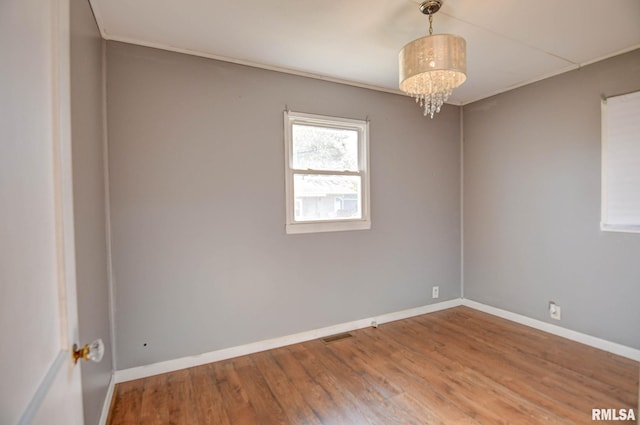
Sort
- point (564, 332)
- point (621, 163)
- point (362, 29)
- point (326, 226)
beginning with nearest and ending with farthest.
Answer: point (362, 29), point (621, 163), point (564, 332), point (326, 226)

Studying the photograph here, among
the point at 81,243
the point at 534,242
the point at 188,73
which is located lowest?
the point at 534,242

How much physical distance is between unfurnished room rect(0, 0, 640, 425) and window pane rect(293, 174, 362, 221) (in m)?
Result: 0.02

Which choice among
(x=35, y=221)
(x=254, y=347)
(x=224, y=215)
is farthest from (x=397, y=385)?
(x=35, y=221)

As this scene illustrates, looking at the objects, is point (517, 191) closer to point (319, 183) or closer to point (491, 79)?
point (491, 79)

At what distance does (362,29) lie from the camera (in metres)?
2.22

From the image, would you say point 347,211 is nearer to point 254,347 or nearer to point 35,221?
point 254,347

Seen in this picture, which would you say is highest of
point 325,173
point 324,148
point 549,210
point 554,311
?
point 324,148

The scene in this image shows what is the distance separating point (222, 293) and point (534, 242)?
3.16m

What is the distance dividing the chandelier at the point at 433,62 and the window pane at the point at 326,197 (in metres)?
1.32

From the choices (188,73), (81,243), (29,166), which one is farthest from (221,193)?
(29,166)

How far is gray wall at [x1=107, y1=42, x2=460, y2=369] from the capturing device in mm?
2344

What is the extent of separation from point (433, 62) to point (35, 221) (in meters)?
1.87

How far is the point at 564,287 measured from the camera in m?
2.99

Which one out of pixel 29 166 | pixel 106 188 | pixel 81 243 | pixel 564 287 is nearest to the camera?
pixel 29 166
